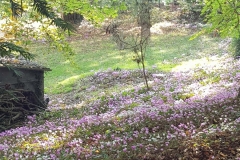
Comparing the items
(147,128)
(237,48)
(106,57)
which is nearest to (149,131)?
(147,128)

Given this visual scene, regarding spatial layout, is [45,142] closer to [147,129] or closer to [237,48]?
[147,129]

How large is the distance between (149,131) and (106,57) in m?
20.3

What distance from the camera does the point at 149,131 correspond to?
7629 mm

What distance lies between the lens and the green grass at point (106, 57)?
21.0 meters

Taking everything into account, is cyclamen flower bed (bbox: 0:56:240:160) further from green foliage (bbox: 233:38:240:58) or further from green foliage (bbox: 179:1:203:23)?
green foliage (bbox: 179:1:203:23)

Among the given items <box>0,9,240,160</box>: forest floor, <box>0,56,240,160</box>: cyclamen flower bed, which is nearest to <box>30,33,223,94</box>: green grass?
<box>0,9,240,160</box>: forest floor

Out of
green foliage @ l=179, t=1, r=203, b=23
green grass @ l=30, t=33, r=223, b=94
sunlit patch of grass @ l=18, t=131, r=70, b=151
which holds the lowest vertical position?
green grass @ l=30, t=33, r=223, b=94

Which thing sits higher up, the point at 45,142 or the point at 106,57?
the point at 45,142

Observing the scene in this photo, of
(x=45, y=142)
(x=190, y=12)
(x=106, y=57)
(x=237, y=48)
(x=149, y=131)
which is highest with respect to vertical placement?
(x=190, y=12)

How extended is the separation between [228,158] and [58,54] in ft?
89.6

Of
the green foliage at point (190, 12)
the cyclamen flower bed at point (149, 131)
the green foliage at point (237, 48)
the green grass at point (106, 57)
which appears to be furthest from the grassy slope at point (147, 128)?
the green foliage at point (190, 12)

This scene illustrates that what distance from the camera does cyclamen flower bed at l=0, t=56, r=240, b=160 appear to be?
5.69m

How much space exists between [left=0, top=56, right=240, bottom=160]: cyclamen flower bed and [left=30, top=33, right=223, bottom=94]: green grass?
27.2 ft

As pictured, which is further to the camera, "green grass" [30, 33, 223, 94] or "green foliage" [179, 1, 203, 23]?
"green foliage" [179, 1, 203, 23]
